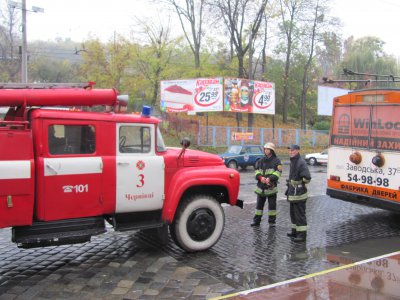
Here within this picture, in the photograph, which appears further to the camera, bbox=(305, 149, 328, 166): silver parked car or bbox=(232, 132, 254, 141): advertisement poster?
bbox=(232, 132, 254, 141): advertisement poster

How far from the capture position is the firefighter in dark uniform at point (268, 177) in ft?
27.5

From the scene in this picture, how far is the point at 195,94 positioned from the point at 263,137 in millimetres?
6545

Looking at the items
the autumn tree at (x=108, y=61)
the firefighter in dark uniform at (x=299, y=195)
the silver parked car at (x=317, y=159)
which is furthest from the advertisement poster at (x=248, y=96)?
the firefighter in dark uniform at (x=299, y=195)

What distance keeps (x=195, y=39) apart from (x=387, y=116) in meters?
32.8

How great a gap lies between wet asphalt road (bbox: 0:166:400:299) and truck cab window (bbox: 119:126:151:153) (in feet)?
5.62

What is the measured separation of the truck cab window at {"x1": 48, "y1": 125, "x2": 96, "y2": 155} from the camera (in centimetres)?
557

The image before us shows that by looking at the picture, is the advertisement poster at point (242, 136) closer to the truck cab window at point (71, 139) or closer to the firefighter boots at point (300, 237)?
the firefighter boots at point (300, 237)

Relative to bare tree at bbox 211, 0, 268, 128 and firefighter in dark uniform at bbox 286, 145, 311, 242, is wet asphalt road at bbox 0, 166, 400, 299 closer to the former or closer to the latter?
firefighter in dark uniform at bbox 286, 145, 311, 242

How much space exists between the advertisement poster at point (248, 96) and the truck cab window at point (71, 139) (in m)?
23.7

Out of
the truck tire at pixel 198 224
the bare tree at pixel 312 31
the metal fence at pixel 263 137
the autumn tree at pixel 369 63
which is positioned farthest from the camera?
the autumn tree at pixel 369 63

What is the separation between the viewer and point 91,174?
226 inches

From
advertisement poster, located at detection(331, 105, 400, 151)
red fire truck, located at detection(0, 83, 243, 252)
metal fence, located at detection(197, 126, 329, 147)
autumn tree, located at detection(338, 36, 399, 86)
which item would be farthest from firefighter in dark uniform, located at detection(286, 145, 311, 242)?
autumn tree, located at detection(338, 36, 399, 86)

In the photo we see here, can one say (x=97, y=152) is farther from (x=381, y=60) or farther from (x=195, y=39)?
(x=381, y=60)

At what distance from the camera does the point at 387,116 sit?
29.3ft
